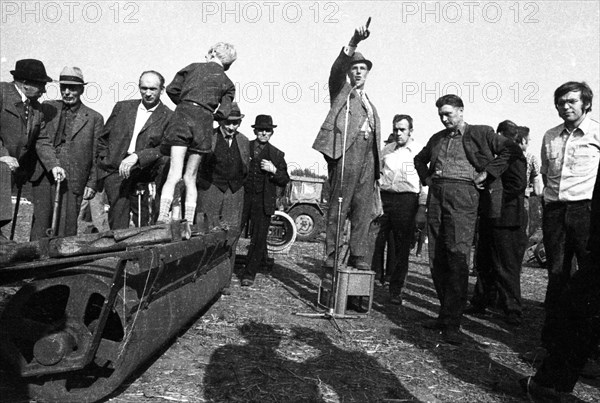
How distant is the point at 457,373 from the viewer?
393 centimetres

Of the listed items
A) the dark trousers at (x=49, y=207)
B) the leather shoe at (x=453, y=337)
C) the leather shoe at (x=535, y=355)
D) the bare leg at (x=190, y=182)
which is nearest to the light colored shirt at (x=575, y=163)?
the leather shoe at (x=535, y=355)

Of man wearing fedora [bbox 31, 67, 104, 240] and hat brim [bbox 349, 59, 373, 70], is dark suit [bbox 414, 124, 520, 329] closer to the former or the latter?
hat brim [bbox 349, 59, 373, 70]

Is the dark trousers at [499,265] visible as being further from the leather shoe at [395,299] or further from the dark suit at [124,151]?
the dark suit at [124,151]

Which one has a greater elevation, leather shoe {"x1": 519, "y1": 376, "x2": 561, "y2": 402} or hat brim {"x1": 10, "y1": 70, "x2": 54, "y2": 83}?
hat brim {"x1": 10, "y1": 70, "x2": 54, "y2": 83}

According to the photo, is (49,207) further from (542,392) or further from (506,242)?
(506,242)

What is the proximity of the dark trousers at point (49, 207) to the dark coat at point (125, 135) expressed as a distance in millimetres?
438

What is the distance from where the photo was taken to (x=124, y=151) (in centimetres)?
567

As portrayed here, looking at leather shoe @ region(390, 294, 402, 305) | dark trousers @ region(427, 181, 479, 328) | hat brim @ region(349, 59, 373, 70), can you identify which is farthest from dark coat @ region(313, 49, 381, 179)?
leather shoe @ region(390, 294, 402, 305)

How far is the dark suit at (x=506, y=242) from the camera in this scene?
6.23 meters

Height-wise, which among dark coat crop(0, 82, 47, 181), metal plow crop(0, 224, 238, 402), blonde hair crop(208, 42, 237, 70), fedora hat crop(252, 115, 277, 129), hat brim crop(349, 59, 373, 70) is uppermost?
hat brim crop(349, 59, 373, 70)

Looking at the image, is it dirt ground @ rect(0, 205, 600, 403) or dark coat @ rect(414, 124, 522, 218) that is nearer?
dirt ground @ rect(0, 205, 600, 403)

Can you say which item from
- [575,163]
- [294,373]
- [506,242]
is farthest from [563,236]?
[294,373]


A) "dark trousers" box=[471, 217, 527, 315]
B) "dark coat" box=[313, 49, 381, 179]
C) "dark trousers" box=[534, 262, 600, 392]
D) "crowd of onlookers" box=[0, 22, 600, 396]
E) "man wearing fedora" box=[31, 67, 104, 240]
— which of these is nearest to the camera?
"dark trousers" box=[534, 262, 600, 392]

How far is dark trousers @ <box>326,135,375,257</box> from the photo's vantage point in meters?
5.64
